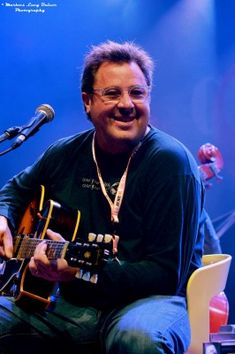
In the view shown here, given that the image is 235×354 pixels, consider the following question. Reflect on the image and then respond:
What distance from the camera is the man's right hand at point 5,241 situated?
6.68ft

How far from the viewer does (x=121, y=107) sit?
190 cm

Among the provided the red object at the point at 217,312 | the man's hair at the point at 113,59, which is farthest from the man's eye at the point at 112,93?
the red object at the point at 217,312

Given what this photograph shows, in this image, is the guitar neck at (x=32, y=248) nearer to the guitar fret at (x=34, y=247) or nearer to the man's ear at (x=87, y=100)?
the guitar fret at (x=34, y=247)

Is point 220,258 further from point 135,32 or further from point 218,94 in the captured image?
point 135,32

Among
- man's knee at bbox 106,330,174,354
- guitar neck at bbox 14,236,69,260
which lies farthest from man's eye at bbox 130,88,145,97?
man's knee at bbox 106,330,174,354

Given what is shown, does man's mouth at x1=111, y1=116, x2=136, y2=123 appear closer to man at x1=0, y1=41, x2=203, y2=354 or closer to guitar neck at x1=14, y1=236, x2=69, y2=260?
man at x1=0, y1=41, x2=203, y2=354

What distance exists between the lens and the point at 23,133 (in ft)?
6.27

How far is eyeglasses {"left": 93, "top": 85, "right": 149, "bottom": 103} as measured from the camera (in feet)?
6.27

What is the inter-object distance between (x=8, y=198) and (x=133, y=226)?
63 centimetres

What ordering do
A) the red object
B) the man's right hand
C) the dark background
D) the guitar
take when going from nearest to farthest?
the guitar < the man's right hand < the red object < the dark background

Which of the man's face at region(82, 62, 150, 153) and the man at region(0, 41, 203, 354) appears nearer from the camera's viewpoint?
the man at region(0, 41, 203, 354)

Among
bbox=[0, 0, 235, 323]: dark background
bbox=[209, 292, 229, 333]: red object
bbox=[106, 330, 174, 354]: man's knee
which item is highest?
bbox=[0, 0, 235, 323]: dark background

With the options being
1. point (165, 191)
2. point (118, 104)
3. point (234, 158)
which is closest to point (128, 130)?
point (118, 104)

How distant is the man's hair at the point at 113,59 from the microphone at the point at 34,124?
0.61 ft
